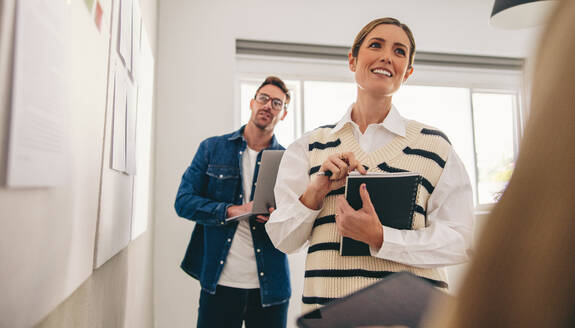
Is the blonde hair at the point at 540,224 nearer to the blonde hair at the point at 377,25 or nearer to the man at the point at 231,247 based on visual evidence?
the blonde hair at the point at 377,25

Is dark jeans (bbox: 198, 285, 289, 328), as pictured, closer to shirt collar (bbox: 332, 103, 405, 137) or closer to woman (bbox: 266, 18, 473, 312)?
woman (bbox: 266, 18, 473, 312)

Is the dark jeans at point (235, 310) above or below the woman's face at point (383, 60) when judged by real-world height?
below

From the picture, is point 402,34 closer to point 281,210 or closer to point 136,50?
point 281,210

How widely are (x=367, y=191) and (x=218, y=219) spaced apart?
794 millimetres

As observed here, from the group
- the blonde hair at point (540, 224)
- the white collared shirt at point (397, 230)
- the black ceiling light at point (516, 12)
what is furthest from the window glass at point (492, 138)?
the blonde hair at point (540, 224)

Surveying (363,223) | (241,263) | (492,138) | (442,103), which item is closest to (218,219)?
(241,263)

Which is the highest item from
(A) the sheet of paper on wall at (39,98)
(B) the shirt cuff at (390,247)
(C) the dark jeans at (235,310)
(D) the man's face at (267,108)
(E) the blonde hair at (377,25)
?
(E) the blonde hair at (377,25)

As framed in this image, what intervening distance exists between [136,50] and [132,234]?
728 millimetres

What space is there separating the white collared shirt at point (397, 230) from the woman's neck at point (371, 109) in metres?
0.03

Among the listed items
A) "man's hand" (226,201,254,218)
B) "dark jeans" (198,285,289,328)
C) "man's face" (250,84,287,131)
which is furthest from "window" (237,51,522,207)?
"dark jeans" (198,285,289,328)

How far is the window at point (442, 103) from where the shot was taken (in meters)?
2.61

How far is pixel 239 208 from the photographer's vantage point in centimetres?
147

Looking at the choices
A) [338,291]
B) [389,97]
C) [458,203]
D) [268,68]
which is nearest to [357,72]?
[389,97]

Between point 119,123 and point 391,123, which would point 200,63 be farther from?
point 391,123
